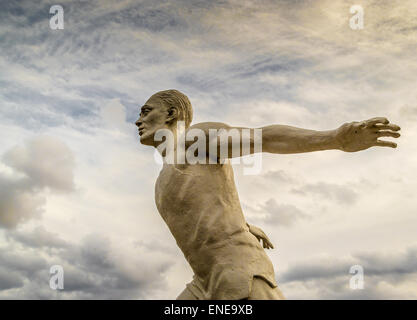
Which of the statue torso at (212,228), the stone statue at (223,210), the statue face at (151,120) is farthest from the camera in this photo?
the statue face at (151,120)

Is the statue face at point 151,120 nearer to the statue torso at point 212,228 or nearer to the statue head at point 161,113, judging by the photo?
the statue head at point 161,113

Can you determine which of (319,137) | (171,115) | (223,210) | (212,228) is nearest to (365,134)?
(319,137)

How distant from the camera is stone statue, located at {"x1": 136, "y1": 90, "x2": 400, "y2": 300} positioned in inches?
227

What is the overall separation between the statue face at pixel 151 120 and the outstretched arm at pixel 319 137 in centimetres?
80

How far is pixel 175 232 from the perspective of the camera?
655 centimetres

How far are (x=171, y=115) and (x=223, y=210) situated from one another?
167 cm

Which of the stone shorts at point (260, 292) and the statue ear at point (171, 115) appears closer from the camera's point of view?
the stone shorts at point (260, 292)

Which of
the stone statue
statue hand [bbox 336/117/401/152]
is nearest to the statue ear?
the stone statue

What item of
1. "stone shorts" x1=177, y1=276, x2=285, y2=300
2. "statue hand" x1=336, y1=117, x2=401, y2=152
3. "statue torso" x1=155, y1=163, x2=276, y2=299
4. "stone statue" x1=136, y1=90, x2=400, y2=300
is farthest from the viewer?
"statue torso" x1=155, y1=163, x2=276, y2=299

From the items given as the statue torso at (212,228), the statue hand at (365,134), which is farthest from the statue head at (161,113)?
the statue hand at (365,134)

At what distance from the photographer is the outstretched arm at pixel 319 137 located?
18.0ft

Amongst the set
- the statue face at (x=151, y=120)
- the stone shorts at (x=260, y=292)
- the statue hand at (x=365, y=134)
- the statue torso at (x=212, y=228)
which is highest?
the statue face at (x=151, y=120)

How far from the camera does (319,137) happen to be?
232 inches

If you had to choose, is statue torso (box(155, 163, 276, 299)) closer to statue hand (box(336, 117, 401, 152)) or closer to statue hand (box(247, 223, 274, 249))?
A: statue hand (box(247, 223, 274, 249))
